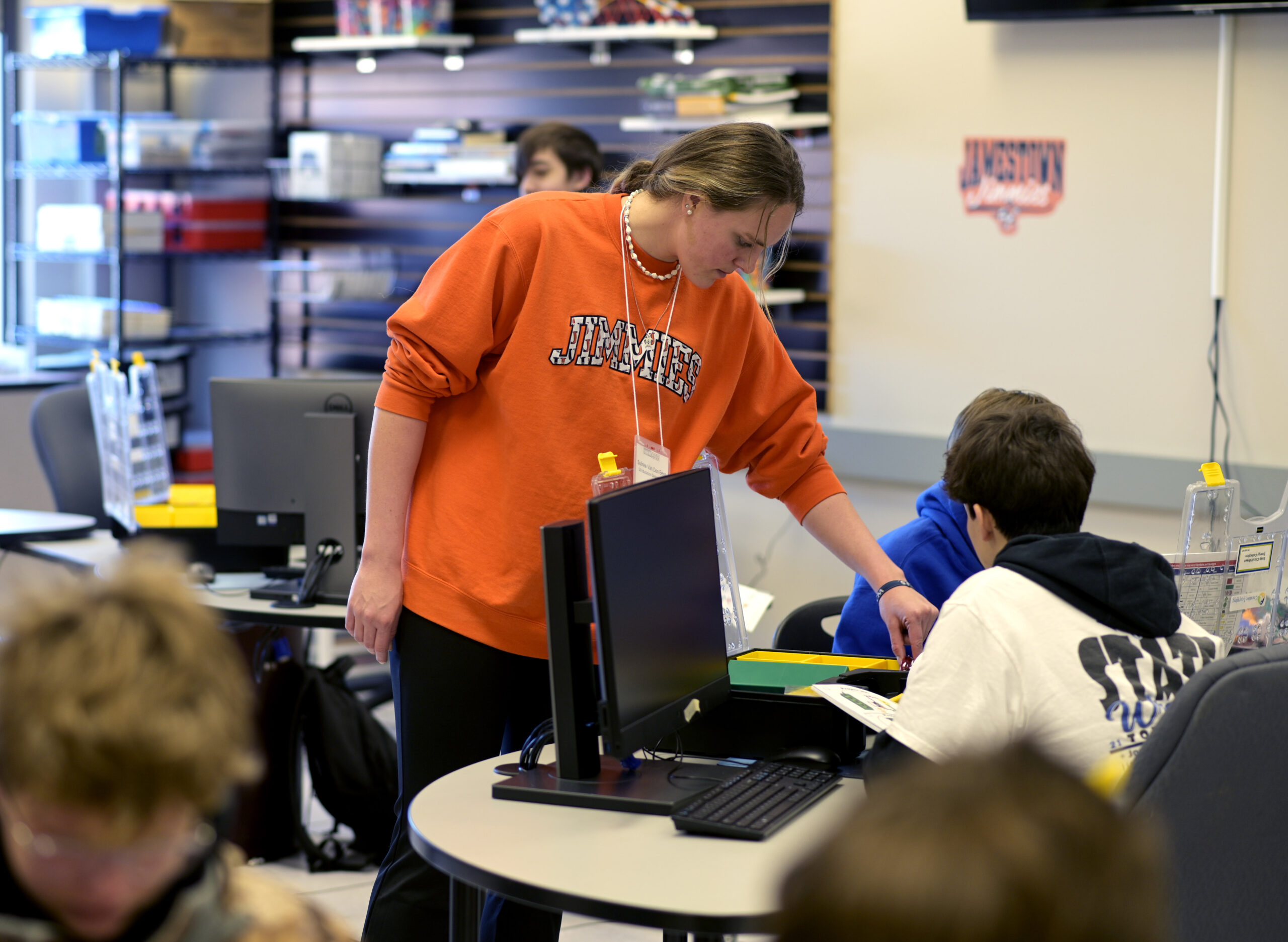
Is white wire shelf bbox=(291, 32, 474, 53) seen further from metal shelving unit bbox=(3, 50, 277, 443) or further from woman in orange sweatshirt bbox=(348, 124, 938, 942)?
woman in orange sweatshirt bbox=(348, 124, 938, 942)

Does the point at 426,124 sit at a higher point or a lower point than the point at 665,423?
higher

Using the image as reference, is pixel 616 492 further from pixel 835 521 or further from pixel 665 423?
pixel 835 521

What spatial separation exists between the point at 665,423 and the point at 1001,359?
234 centimetres

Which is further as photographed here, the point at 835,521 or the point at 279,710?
the point at 279,710

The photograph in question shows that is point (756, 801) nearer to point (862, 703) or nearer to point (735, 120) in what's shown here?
point (862, 703)

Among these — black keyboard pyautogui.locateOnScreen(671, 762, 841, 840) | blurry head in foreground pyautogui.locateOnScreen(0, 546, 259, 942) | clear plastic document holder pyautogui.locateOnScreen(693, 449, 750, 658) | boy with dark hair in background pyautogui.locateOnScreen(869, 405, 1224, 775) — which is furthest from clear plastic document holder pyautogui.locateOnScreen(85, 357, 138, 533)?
blurry head in foreground pyautogui.locateOnScreen(0, 546, 259, 942)

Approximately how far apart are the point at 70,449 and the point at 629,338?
8.59 feet

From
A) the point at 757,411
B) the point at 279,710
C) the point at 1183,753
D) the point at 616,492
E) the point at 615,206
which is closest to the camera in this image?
the point at 1183,753

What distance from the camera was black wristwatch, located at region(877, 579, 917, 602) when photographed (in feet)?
6.70

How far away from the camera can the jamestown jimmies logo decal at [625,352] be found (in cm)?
189

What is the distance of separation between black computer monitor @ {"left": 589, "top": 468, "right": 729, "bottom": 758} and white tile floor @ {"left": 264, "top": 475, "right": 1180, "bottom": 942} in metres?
2.24

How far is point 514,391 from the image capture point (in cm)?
188

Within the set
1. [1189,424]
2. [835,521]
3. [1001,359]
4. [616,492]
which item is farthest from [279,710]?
[1189,424]

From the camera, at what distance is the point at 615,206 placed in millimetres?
1956
